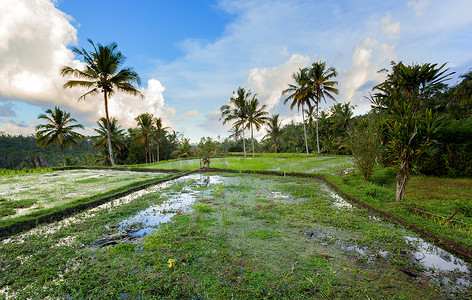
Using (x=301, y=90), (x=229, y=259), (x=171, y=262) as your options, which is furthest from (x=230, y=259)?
(x=301, y=90)

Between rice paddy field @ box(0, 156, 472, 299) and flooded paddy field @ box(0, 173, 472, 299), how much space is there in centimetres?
1

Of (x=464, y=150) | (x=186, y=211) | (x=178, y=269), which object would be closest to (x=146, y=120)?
(x=186, y=211)

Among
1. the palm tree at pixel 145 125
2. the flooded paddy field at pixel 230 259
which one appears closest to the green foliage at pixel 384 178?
the flooded paddy field at pixel 230 259

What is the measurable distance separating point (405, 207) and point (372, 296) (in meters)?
3.05

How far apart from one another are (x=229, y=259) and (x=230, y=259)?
0.04 feet

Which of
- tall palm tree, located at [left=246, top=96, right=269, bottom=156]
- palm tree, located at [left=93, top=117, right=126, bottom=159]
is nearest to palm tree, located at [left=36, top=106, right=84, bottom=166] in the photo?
palm tree, located at [left=93, top=117, right=126, bottom=159]

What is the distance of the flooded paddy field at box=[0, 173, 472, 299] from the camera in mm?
1791

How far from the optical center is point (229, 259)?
2271 millimetres

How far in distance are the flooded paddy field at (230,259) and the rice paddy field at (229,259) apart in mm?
12

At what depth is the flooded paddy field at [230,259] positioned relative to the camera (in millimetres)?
1791

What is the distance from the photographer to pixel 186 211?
4.13 m

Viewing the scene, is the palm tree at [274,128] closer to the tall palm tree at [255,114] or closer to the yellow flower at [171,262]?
the tall palm tree at [255,114]

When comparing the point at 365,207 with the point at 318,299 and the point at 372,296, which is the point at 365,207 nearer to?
the point at 372,296

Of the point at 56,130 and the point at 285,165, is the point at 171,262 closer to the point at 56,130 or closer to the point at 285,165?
the point at 285,165
